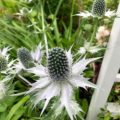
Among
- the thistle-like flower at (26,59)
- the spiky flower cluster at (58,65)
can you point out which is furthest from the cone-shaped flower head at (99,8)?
the spiky flower cluster at (58,65)

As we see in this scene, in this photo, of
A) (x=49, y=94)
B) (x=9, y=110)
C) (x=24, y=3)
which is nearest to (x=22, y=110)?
(x=9, y=110)

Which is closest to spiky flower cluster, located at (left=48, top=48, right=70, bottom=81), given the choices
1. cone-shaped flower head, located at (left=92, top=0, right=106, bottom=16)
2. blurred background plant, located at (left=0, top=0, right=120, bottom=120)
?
blurred background plant, located at (left=0, top=0, right=120, bottom=120)

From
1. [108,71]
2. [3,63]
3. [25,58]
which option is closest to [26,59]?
[25,58]

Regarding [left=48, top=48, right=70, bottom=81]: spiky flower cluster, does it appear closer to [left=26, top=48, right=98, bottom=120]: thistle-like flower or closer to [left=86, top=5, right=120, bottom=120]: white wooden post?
[left=26, top=48, right=98, bottom=120]: thistle-like flower

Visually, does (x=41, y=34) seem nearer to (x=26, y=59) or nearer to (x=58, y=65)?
(x=26, y=59)

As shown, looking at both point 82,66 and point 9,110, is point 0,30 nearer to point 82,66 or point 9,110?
point 9,110

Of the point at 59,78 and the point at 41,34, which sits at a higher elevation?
the point at 41,34

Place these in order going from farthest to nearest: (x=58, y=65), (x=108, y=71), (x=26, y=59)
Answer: (x=108, y=71) < (x=26, y=59) < (x=58, y=65)

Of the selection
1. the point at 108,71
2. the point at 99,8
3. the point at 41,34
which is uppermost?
the point at 99,8
